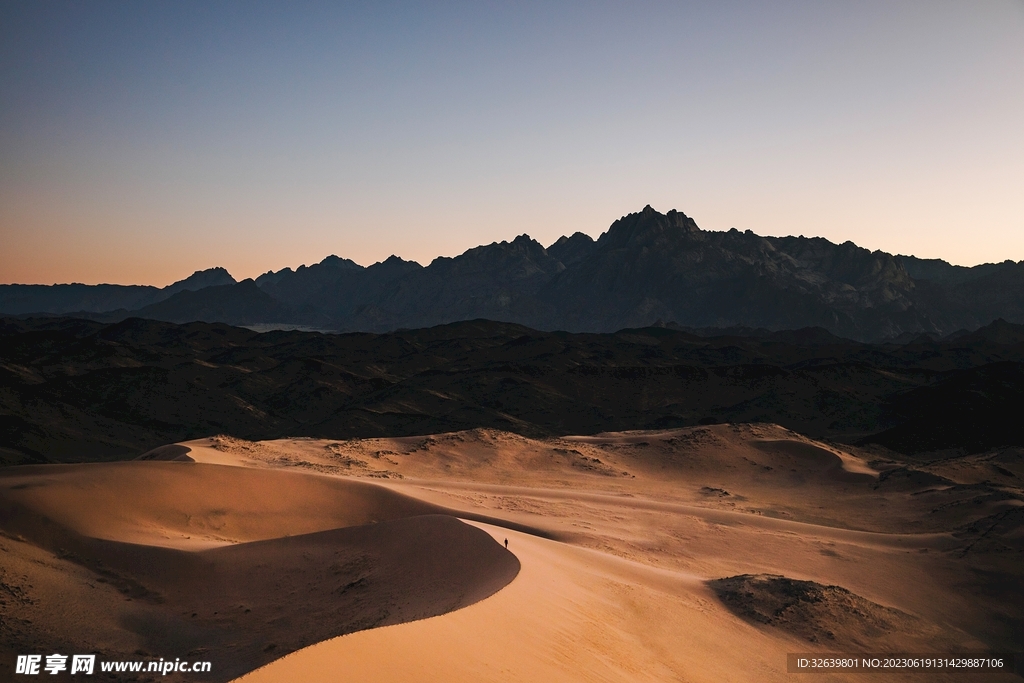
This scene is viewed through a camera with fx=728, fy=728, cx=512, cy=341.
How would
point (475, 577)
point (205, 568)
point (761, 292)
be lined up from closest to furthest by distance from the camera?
point (475, 577), point (205, 568), point (761, 292)

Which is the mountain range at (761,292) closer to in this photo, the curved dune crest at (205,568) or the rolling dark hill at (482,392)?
the rolling dark hill at (482,392)

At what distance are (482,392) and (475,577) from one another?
55959mm

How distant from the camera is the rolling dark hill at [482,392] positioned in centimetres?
4847

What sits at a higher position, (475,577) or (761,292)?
(761,292)

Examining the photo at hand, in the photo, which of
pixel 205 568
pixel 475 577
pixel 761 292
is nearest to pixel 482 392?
pixel 205 568

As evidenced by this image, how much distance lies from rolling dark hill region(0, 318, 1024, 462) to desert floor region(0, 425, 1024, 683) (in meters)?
25.4

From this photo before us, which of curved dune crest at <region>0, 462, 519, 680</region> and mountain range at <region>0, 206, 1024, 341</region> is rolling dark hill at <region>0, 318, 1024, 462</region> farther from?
mountain range at <region>0, 206, 1024, 341</region>

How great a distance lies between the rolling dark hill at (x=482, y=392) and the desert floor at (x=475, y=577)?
83.3ft

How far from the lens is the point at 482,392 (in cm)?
6869

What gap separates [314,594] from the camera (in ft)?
43.2

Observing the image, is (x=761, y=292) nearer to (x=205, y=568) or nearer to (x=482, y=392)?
(x=482, y=392)

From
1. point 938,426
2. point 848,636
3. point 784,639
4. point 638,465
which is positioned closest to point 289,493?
point 784,639

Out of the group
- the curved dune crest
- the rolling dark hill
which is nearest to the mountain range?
the rolling dark hill

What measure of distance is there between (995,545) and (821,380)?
4998 centimetres
